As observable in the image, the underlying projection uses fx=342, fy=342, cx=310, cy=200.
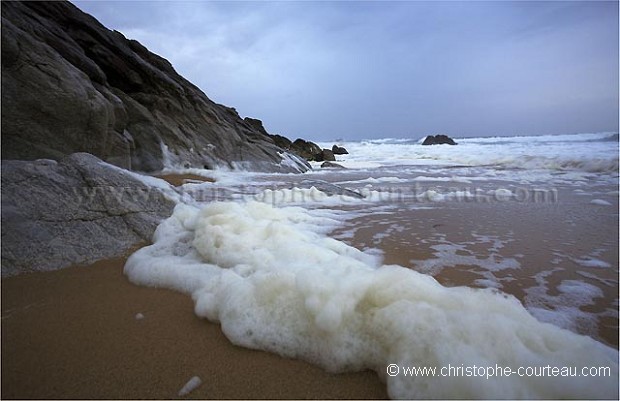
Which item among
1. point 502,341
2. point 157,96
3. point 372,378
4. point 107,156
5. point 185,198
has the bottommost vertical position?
point 372,378

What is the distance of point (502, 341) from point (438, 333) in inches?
10.3

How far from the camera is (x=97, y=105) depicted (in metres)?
6.35

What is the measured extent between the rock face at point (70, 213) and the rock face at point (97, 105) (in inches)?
116

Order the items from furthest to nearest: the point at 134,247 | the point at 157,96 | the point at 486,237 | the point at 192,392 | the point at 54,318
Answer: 1. the point at 157,96
2. the point at 486,237
3. the point at 134,247
4. the point at 54,318
5. the point at 192,392

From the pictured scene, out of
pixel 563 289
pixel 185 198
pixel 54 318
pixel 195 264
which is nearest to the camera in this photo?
pixel 54 318

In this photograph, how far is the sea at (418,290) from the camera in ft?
4.39

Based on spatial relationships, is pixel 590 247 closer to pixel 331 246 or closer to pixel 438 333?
pixel 331 246

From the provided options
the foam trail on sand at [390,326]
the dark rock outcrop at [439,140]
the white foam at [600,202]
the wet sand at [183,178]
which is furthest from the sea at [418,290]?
the dark rock outcrop at [439,140]

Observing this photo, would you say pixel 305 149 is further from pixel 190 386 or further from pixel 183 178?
pixel 190 386

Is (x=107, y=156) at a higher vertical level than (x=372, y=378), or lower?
higher

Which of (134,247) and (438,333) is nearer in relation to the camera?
(438,333)

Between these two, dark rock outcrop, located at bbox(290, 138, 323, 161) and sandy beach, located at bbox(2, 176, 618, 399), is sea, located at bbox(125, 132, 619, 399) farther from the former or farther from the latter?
dark rock outcrop, located at bbox(290, 138, 323, 161)

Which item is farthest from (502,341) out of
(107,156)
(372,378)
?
(107,156)

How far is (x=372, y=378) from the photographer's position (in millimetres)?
1421
